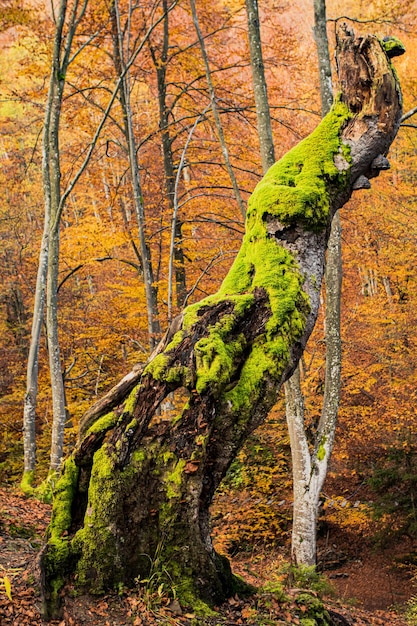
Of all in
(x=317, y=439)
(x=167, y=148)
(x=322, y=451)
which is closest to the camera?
(x=322, y=451)

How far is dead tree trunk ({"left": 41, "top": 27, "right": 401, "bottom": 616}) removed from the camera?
11.5 ft

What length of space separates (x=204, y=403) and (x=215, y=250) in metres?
8.31

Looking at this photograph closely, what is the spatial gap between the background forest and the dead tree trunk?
143 inches

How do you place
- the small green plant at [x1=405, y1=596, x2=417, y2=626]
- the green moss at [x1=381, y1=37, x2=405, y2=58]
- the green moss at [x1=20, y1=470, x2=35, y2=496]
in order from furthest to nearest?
the green moss at [x1=20, y1=470, x2=35, y2=496], the small green plant at [x1=405, y1=596, x2=417, y2=626], the green moss at [x1=381, y1=37, x2=405, y2=58]

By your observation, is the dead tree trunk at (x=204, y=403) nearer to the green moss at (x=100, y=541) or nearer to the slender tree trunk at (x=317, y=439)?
the green moss at (x=100, y=541)

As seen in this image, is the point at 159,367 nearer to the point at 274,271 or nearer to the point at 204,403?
the point at 204,403

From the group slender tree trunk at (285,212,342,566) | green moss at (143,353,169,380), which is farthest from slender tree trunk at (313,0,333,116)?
Result: green moss at (143,353,169,380)

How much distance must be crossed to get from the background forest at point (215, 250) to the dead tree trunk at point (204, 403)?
362 centimetres

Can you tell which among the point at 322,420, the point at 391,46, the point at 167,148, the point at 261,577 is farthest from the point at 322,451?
the point at 167,148

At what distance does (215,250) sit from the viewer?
11562 mm

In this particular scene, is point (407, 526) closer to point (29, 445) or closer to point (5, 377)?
point (29, 445)

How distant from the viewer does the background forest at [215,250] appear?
31.7 feet

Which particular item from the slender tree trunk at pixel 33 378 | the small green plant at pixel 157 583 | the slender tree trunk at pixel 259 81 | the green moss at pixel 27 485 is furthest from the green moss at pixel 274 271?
the green moss at pixel 27 485

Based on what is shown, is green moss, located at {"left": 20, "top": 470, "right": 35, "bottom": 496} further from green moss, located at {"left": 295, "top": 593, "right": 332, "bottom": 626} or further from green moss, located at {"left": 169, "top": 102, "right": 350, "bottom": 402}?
green moss, located at {"left": 169, "top": 102, "right": 350, "bottom": 402}
